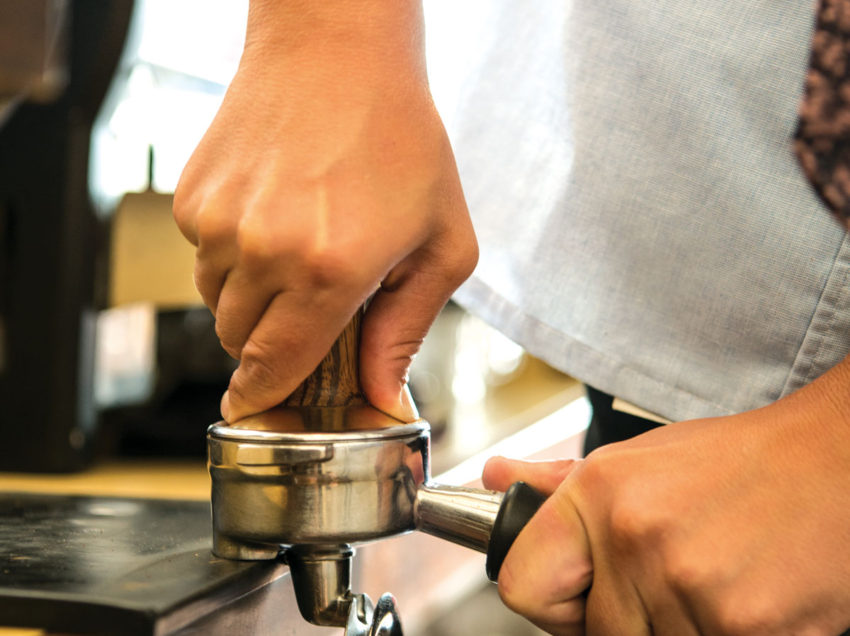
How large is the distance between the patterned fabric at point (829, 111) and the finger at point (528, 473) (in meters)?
0.18

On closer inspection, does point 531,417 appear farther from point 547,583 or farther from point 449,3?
point 547,583

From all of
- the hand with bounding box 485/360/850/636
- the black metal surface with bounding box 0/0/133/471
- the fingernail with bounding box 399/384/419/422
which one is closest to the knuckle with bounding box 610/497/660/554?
the hand with bounding box 485/360/850/636

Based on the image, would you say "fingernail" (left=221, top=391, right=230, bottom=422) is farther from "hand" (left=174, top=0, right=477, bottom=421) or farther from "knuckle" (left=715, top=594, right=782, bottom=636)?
"knuckle" (left=715, top=594, right=782, bottom=636)

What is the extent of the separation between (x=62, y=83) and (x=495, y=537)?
2.00 feet

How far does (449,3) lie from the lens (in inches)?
28.0

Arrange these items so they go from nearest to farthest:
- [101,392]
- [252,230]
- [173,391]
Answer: [252,230]
[101,392]
[173,391]

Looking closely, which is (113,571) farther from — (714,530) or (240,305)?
(714,530)

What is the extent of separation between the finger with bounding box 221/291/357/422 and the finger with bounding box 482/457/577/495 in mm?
111

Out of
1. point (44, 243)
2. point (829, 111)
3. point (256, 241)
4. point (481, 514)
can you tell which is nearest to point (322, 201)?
point (256, 241)

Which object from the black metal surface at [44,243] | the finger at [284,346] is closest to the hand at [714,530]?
the finger at [284,346]

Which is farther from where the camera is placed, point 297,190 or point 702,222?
point 702,222

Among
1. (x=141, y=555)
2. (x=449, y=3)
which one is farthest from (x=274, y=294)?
(x=449, y=3)

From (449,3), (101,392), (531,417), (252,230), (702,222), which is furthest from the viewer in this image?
(531,417)

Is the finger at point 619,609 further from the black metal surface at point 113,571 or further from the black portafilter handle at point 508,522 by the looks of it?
the black metal surface at point 113,571
